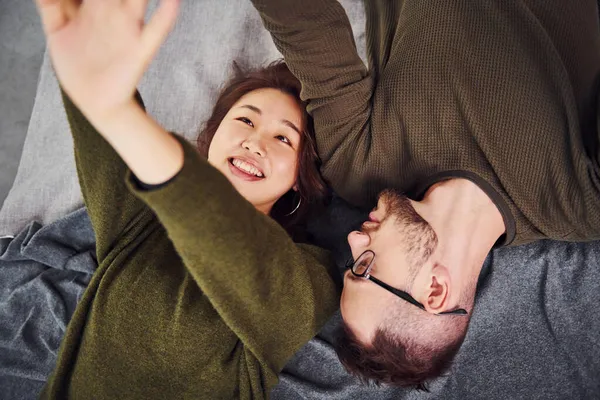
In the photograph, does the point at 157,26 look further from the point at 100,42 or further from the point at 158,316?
the point at 158,316

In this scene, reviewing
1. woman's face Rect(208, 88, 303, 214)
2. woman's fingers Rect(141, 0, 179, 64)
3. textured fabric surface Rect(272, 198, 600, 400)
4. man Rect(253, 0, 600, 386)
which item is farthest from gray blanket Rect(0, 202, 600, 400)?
woman's fingers Rect(141, 0, 179, 64)

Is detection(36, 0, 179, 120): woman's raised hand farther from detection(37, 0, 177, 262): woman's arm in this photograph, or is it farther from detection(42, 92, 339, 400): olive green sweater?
detection(42, 92, 339, 400): olive green sweater

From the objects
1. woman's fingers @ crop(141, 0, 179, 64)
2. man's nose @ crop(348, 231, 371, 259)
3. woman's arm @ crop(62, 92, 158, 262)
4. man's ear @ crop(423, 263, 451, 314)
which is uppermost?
woman's fingers @ crop(141, 0, 179, 64)

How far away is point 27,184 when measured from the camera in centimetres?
146

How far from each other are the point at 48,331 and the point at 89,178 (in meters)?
0.59

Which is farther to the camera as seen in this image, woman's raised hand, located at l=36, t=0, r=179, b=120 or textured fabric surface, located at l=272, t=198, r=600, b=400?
textured fabric surface, located at l=272, t=198, r=600, b=400

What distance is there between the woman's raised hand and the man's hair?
0.71 m

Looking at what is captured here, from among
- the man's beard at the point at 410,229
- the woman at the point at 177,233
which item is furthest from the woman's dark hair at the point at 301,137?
the man's beard at the point at 410,229

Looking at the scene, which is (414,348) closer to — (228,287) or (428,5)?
(228,287)

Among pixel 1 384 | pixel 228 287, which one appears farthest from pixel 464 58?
pixel 1 384

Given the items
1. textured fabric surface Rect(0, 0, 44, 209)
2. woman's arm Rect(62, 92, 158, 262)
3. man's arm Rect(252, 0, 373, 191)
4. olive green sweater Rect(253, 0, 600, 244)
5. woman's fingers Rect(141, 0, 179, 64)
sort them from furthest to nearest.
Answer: textured fabric surface Rect(0, 0, 44, 209) < olive green sweater Rect(253, 0, 600, 244) < man's arm Rect(252, 0, 373, 191) < woman's arm Rect(62, 92, 158, 262) < woman's fingers Rect(141, 0, 179, 64)

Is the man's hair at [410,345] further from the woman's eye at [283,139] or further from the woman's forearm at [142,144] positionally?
the woman's forearm at [142,144]

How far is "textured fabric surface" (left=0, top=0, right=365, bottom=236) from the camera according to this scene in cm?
148

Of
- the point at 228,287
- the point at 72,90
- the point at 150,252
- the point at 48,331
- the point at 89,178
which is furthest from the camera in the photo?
the point at 48,331
